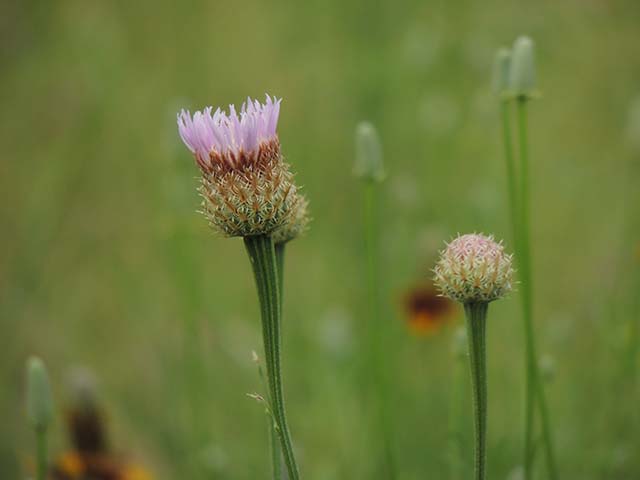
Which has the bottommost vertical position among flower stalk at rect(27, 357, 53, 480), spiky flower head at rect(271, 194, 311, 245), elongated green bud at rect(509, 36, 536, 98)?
flower stalk at rect(27, 357, 53, 480)

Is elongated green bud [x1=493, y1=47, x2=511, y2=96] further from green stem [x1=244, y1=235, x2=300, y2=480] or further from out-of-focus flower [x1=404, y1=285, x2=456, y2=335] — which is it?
out-of-focus flower [x1=404, y1=285, x2=456, y2=335]

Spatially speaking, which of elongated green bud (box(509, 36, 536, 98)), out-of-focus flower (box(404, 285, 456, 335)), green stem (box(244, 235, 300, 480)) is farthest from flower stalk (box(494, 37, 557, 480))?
out-of-focus flower (box(404, 285, 456, 335))

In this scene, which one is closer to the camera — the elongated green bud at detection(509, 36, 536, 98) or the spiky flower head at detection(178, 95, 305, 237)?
the spiky flower head at detection(178, 95, 305, 237)

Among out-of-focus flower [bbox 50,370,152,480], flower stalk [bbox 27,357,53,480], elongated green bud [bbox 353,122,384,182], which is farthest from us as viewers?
out-of-focus flower [bbox 50,370,152,480]

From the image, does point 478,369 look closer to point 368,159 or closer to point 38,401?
point 368,159

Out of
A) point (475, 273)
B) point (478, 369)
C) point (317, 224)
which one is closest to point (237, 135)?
point (475, 273)
